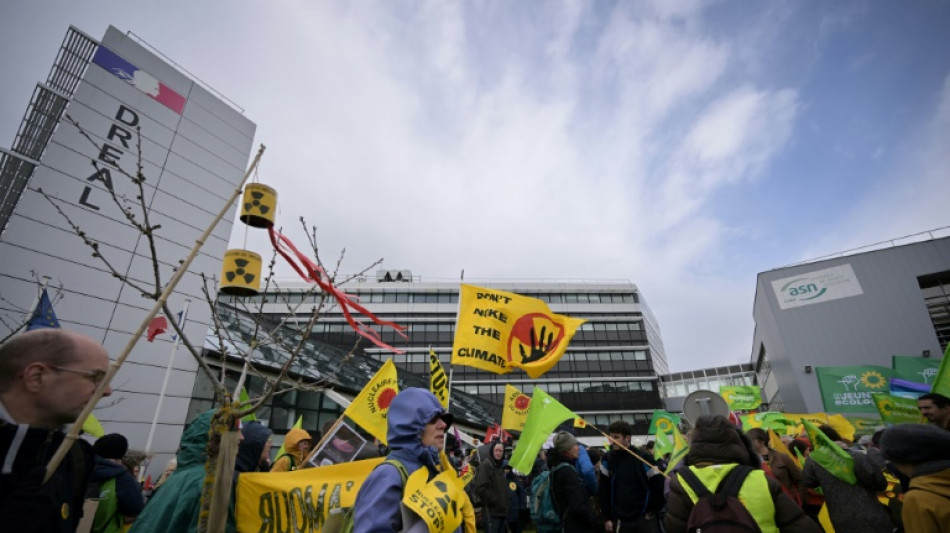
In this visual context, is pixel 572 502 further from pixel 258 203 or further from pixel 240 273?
pixel 258 203

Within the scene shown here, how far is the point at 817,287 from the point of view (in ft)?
97.1

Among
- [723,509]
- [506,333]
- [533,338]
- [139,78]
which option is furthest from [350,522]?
[139,78]

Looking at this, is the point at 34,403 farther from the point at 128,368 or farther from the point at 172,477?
the point at 128,368

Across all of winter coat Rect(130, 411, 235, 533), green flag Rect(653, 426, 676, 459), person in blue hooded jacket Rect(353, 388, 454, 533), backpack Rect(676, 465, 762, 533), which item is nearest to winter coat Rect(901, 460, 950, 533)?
backpack Rect(676, 465, 762, 533)

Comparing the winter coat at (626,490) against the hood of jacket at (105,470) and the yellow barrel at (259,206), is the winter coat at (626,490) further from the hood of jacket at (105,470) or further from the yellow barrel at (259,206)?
the hood of jacket at (105,470)

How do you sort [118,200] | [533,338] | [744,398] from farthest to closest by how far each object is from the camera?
[744,398] → [118,200] → [533,338]

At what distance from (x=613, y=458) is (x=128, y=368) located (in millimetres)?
12529

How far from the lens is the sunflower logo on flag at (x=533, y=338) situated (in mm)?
7539

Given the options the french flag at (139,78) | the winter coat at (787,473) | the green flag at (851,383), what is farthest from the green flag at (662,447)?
the french flag at (139,78)

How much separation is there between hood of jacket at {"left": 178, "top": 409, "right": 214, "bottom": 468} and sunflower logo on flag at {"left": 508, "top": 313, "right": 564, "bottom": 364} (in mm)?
4838

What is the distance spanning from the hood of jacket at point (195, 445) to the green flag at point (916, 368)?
17069 mm

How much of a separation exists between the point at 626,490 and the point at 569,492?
0.73 m

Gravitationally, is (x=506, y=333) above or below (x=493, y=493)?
above

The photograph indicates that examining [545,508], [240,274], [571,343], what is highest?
[571,343]
